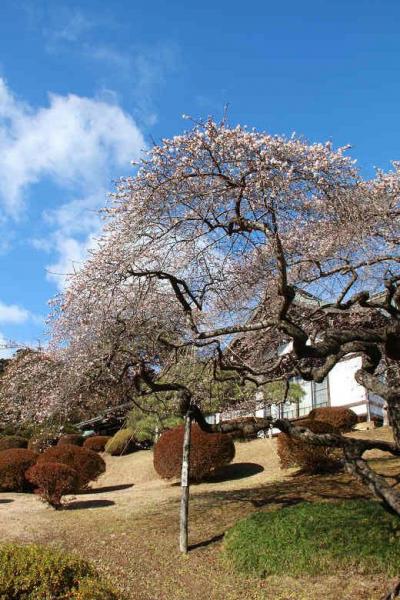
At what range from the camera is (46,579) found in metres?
4.40

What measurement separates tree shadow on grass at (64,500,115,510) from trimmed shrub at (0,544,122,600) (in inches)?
357

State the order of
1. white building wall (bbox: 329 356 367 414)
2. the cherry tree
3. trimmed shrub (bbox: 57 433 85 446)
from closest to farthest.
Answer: the cherry tree
white building wall (bbox: 329 356 367 414)
trimmed shrub (bbox: 57 433 85 446)

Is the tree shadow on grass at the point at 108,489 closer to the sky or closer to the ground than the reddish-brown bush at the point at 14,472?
closer to the ground

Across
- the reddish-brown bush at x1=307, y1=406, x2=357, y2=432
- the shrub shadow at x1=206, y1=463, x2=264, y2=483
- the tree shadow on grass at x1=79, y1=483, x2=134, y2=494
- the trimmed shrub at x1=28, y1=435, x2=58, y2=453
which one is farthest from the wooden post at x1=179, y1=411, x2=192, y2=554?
the reddish-brown bush at x1=307, y1=406, x2=357, y2=432

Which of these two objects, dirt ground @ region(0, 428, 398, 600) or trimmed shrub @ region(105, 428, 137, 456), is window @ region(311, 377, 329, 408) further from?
trimmed shrub @ region(105, 428, 137, 456)

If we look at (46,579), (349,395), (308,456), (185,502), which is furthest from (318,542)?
(349,395)

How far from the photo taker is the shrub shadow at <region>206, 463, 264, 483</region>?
630 inches

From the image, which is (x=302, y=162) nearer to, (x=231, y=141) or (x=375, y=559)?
(x=231, y=141)

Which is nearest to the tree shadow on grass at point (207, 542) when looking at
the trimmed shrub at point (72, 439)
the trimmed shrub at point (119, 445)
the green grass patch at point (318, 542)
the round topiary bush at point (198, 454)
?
the green grass patch at point (318, 542)

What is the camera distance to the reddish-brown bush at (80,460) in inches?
650

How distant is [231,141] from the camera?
6.85 metres

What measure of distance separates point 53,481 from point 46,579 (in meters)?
9.01

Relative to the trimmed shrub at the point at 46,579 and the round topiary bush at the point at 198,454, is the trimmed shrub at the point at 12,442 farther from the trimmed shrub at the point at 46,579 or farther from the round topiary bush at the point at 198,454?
the trimmed shrub at the point at 46,579

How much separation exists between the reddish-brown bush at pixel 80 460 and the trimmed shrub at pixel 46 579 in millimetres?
12131
